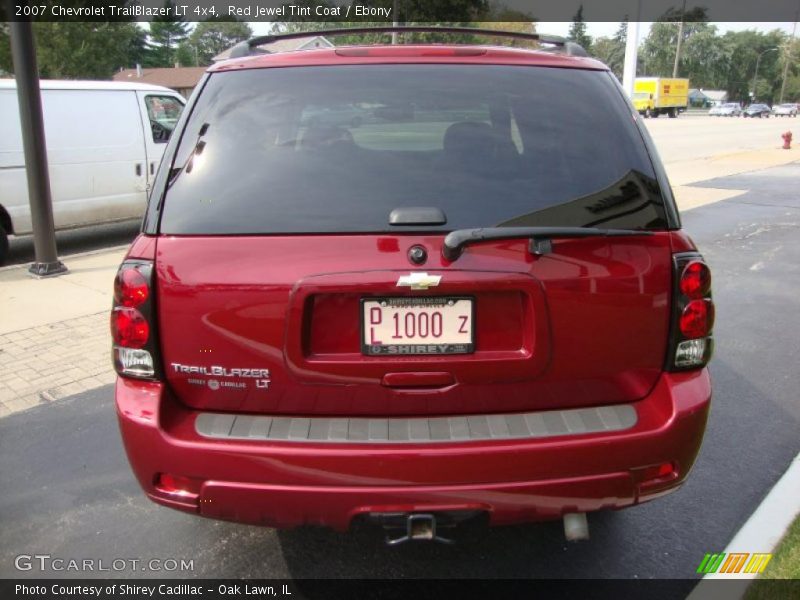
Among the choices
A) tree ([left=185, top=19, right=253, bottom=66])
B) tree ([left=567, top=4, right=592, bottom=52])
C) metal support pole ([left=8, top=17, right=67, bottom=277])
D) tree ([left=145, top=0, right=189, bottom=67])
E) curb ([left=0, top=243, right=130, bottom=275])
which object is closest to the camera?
metal support pole ([left=8, top=17, right=67, bottom=277])

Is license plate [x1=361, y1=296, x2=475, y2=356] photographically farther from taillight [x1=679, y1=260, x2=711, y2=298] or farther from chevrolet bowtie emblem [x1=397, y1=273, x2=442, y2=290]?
taillight [x1=679, y1=260, x2=711, y2=298]

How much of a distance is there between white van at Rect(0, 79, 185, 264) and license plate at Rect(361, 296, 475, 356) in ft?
21.5

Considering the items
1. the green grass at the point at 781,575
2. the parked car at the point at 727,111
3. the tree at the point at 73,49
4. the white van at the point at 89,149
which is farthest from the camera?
the parked car at the point at 727,111

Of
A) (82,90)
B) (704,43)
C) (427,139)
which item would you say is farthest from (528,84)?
(704,43)

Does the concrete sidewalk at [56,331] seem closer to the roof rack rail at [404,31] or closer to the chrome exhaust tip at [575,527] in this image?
the roof rack rail at [404,31]

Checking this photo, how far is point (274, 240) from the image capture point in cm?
215

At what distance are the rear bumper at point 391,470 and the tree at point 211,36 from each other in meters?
120

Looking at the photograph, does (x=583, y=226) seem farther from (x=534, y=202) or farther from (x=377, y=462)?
(x=377, y=462)

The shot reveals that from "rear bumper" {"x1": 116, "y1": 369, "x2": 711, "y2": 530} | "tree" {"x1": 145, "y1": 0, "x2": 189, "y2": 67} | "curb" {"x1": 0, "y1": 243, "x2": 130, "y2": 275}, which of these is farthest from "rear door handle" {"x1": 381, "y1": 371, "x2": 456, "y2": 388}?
"tree" {"x1": 145, "y1": 0, "x2": 189, "y2": 67}

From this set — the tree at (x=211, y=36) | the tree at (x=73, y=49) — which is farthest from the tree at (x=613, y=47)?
the tree at (x=73, y=49)

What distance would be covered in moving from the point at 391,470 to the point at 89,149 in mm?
7520

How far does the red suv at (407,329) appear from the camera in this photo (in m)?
2.12

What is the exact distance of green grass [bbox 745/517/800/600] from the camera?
2.52 metres

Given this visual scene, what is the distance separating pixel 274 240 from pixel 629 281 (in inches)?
44.3
